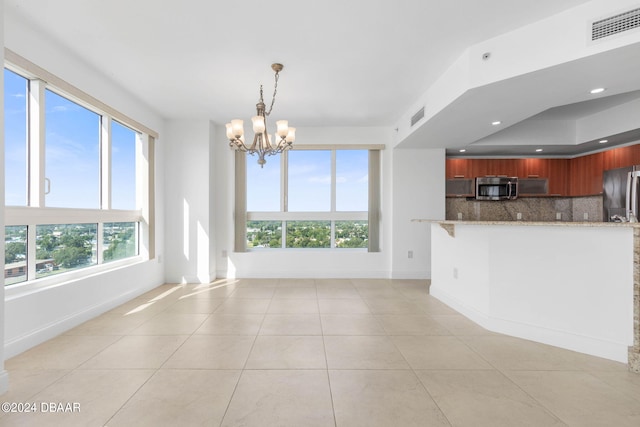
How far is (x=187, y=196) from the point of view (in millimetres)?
4723

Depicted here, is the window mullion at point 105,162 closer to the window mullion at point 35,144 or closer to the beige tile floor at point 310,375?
the window mullion at point 35,144

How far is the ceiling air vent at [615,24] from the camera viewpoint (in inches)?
78.1

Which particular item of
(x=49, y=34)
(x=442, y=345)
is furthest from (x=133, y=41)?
(x=442, y=345)

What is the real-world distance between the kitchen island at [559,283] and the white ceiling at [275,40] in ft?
5.90

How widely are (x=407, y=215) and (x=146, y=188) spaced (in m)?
4.28

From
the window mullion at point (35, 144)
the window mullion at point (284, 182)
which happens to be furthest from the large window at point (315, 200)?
the window mullion at point (35, 144)

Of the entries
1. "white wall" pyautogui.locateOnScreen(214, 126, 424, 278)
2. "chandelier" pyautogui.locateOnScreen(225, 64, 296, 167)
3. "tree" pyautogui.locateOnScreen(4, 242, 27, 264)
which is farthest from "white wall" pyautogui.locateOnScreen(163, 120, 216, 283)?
"tree" pyautogui.locateOnScreen(4, 242, 27, 264)

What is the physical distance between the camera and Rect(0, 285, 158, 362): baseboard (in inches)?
89.5

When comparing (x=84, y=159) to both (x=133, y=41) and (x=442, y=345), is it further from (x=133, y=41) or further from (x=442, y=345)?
(x=442, y=345)

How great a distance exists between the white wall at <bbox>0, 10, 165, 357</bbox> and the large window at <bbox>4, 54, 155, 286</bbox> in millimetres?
132

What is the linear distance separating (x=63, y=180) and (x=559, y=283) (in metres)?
4.87

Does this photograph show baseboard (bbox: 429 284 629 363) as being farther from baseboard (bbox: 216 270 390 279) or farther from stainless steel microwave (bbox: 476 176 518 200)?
stainless steel microwave (bbox: 476 176 518 200)

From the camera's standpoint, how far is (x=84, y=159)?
3219 millimetres

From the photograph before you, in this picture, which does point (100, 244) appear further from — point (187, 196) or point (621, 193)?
point (621, 193)
